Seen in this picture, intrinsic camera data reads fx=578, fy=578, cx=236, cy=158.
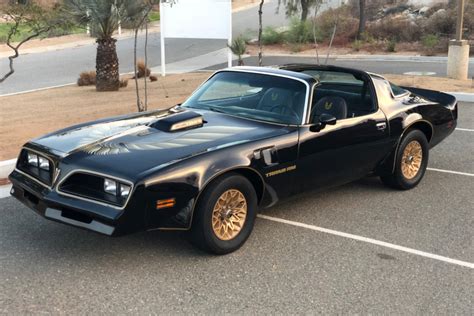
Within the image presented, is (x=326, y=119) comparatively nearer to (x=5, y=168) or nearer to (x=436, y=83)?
(x=5, y=168)

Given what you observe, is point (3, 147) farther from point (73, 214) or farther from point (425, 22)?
point (425, 22)

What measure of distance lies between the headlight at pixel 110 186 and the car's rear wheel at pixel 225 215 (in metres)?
0.64

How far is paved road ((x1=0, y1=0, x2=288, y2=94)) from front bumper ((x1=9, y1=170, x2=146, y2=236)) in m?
13.6

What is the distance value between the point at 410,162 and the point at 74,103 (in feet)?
30.2

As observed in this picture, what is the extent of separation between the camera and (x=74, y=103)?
1366 cm

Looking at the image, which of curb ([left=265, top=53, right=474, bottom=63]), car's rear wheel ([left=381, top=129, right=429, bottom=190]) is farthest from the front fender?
curb ([left=265, top=53, right=474, bottom=63])

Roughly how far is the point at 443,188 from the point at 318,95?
80.4 inches

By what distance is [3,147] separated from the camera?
27.8 feet

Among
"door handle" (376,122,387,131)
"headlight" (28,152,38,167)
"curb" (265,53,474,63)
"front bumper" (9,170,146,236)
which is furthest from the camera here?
"curb" (265,53,474,63)

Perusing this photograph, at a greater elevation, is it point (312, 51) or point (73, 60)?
point (312, 51)

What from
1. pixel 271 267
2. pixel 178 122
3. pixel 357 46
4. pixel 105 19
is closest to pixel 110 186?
pixel 178 122

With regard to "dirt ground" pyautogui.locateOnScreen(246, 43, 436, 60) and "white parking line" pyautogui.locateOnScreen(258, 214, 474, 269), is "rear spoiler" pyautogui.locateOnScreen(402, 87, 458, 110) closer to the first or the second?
"white parking line" pyautogui.locateOnScreen(258, 214, 474, 269)

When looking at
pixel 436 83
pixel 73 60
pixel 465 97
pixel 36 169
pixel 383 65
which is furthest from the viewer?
pixel 73 60

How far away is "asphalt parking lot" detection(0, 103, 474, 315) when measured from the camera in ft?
12.9
